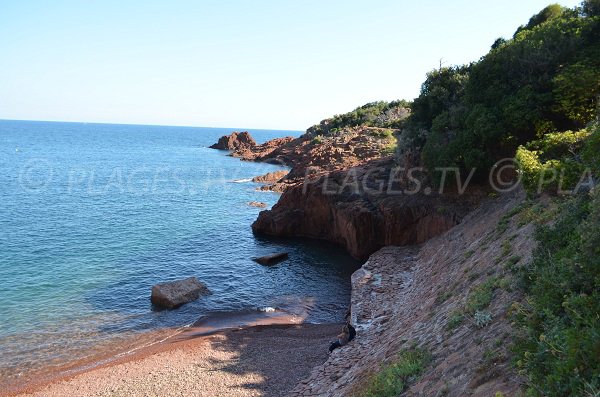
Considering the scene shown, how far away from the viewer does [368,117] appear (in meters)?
94.2

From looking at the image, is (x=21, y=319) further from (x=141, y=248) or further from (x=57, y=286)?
(x=141, y=248)

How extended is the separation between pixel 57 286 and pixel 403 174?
2577 cm

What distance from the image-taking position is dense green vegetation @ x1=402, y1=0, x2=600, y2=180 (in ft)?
71.9

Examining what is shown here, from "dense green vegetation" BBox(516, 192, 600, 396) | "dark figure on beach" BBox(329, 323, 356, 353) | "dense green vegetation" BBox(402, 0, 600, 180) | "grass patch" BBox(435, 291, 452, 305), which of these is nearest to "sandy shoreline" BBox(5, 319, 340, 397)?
"dark figure on beach" BBox(329, 323, 356, 353)

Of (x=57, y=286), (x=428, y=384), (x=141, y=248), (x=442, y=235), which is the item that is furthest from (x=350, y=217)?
(x=428, y=384)

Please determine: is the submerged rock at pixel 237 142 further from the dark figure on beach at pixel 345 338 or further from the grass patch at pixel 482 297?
the grass patch at pixel 482 297

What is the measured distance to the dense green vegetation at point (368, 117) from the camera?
86131mm

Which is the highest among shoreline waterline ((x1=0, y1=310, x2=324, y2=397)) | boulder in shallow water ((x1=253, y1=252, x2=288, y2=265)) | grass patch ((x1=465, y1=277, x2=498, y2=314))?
grass patch ((x1=465, y1=277, x2=498, y2=314))

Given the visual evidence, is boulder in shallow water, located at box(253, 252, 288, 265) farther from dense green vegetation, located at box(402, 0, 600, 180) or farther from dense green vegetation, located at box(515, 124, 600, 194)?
dense green vegetation, located at box(515, 124, 600, 194)

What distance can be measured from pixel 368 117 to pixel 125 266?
72601 millimetres

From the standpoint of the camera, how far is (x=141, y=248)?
117ft

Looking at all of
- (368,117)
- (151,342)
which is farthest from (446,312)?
(368,117)

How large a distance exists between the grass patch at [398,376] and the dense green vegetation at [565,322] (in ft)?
9.10

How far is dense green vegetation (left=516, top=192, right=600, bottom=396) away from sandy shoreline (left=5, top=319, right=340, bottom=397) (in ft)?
36.3
